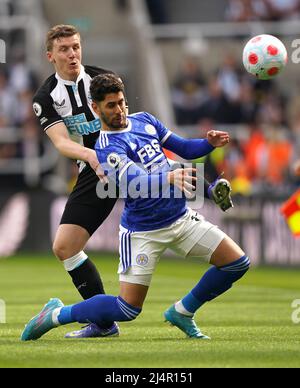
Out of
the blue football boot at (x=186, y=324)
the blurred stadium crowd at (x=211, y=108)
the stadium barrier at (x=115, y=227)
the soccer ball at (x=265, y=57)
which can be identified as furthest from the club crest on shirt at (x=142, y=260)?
the blurred stadium crowd at (x=211, y=108)

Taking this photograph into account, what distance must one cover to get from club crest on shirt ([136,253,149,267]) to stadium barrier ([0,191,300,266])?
9.03 metres

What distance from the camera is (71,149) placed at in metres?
8.34

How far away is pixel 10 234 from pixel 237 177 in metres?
4.23

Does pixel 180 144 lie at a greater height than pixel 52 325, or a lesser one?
greater

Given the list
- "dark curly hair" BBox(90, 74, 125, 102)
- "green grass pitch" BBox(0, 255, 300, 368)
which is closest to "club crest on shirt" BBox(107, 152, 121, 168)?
"dark curly hair" BBox(90, 74, 125, 102)

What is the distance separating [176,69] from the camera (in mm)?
22484

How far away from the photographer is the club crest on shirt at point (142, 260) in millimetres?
7863

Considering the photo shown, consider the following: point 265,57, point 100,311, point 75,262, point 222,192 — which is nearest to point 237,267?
point 222,192

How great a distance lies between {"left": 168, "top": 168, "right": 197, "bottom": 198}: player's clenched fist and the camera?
7.20 m

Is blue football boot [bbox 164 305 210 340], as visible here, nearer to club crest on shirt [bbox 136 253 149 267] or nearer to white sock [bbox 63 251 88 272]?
club crest on shirt [bbox 136 253 149 267]

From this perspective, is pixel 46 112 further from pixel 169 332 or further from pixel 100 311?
pixel 169 332

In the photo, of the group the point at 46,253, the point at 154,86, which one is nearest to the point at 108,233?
the point at 46,253
